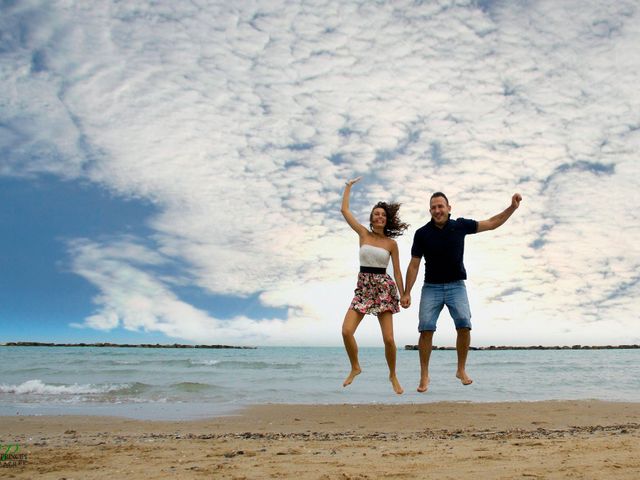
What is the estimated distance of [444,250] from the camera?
7395mm

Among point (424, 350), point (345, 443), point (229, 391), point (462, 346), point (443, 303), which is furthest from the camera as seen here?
point (229, 391)

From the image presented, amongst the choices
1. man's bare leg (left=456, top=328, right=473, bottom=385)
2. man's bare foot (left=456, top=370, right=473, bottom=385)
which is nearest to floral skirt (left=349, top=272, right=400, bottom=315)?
man's bare leg (left=456, top=328, right=473, bottom=385)

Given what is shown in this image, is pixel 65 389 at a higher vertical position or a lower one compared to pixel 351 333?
lower

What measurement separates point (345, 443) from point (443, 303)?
2949mm

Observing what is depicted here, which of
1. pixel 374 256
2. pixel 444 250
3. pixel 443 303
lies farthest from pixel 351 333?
pixel 444 250

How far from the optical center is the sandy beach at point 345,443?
627 centimetres

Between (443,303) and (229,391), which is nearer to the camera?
(443,303)

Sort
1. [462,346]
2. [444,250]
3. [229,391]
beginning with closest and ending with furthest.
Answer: [444,250] → [462,346] → [229,391]

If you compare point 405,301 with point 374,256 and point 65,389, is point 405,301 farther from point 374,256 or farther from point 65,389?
point 65,389

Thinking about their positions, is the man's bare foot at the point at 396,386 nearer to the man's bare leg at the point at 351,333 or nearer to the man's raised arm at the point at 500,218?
the man's bare leg at the point at 351,333

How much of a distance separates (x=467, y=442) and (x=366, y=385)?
11.5 m

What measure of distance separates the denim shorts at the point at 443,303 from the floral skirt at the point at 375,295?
40 centimetres


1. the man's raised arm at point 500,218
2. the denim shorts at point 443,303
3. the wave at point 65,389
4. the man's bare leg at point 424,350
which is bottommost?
the wave at point 65,389

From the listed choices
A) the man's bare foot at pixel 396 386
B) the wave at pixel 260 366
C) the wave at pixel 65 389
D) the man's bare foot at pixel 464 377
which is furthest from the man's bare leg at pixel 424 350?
the wave at pixel 260 366
